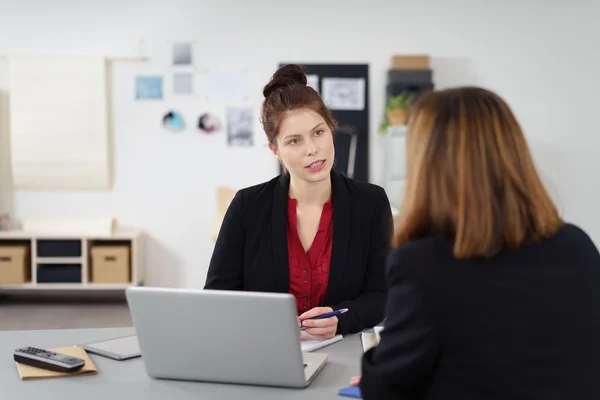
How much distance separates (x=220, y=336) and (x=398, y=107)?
4059 mm

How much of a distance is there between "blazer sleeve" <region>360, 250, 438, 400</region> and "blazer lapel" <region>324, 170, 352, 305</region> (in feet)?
3.03

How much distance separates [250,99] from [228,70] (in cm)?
28

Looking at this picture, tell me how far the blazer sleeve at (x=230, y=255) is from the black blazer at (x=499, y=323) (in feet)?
3.58

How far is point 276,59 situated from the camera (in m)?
5.56

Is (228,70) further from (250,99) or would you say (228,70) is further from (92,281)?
(92,281)

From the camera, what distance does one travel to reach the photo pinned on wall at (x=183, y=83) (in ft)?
18.2

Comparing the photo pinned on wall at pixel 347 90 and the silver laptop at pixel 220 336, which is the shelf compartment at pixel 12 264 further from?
the silver laptop at pixel 220 336

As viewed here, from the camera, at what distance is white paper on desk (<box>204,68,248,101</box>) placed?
18.2 feet

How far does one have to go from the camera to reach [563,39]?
18.2 feet

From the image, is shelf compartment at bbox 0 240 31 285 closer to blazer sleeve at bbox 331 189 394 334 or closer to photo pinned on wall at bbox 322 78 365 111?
photo pinned on wall at bbox 322 78 365 111

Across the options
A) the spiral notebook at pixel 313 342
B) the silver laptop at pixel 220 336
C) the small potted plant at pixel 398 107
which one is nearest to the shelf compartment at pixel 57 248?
the small potted plant at pixel 398 107

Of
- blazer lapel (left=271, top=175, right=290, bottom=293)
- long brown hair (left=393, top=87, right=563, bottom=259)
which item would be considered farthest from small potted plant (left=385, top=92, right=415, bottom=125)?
long brown hair (left=393, top=87, right=563, bottom=259)

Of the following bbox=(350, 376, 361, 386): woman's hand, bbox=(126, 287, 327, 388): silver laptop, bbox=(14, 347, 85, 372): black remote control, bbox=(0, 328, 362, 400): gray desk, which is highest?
bbox=(126, 287, 327, 388): silver laptop

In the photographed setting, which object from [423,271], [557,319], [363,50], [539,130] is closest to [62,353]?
[423,271]
